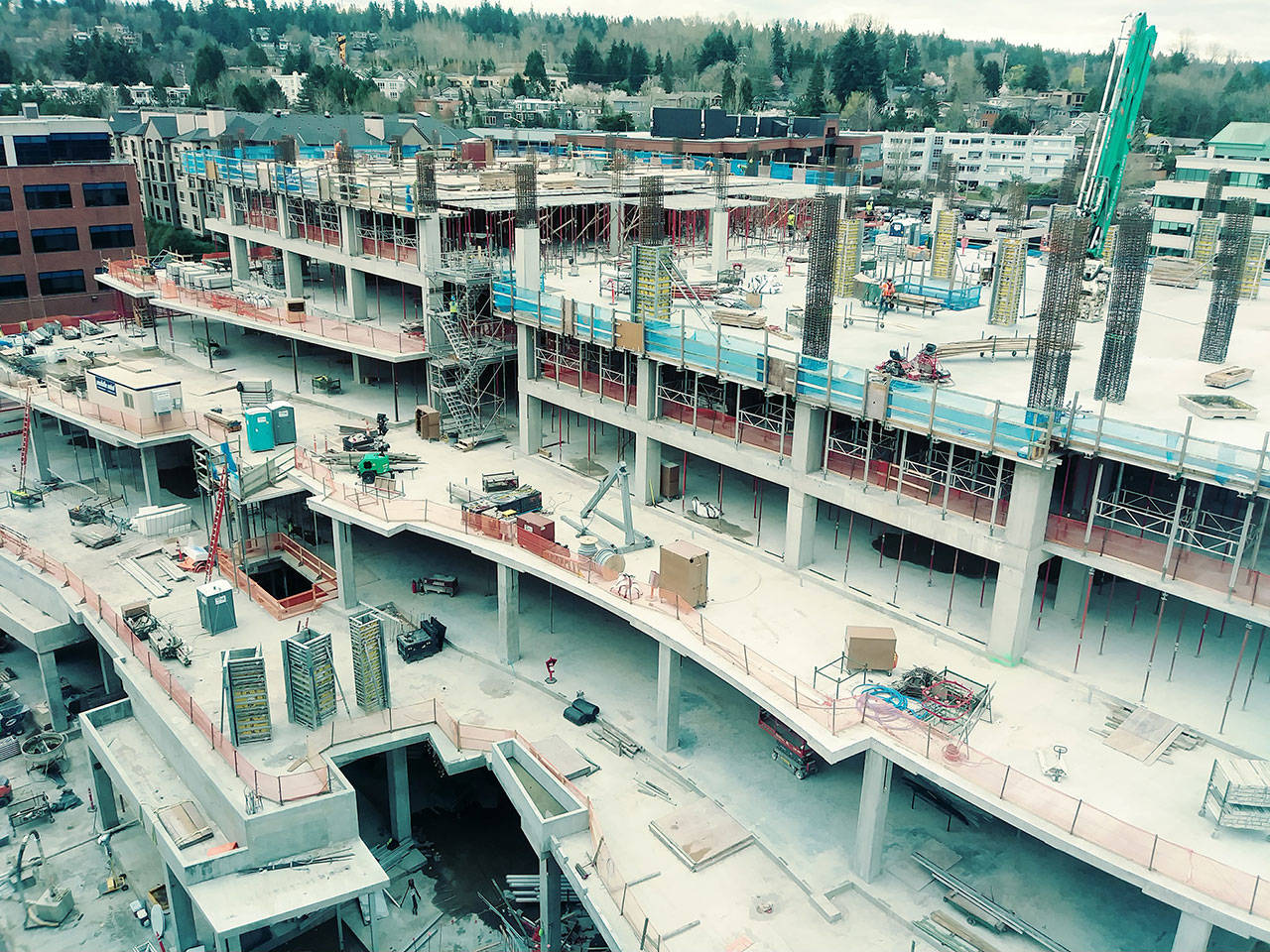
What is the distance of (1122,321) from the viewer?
93.0 ft

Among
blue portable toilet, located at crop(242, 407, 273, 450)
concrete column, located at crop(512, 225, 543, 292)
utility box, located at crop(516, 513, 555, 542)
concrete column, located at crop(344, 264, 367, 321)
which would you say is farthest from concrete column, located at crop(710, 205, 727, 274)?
blue portable toilet, located at crop(242, 407, 273, 450)

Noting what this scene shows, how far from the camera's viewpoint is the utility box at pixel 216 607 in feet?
109

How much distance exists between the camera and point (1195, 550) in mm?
27234

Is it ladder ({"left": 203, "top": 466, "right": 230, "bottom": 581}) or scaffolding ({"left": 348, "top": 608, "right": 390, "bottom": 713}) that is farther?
ladder ({"left": 203, "top": 466, "right": 230, "bottom": 581})

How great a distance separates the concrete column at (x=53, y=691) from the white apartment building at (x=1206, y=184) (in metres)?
79.7

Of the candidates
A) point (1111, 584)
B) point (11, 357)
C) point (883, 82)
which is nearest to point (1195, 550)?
point (1111, 584)

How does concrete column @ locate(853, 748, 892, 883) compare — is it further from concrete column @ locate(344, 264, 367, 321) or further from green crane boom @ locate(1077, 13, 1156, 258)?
concrete column @ locate(344, 264, 367, 321)

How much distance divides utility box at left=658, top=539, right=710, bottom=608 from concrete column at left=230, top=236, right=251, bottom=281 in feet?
149

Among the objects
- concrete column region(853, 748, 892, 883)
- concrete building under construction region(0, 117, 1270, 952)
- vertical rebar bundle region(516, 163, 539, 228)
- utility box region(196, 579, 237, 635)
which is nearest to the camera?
concrete building under construction region(0, 117, 1270, 952)

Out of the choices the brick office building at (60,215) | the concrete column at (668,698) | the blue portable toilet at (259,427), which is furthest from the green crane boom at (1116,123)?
the brick office building at (60,215)

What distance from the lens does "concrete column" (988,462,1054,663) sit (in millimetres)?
25781

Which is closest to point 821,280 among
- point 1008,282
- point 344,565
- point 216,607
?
point 1008,282

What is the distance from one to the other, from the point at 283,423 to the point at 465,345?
27.9ft

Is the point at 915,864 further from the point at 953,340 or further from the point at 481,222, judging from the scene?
the point at 481,222
